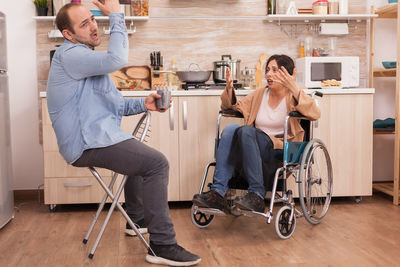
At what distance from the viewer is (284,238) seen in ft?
9.65

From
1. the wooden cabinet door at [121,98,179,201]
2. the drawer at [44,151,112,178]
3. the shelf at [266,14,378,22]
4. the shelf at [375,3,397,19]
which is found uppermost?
the shelf at [375,3,397,19]

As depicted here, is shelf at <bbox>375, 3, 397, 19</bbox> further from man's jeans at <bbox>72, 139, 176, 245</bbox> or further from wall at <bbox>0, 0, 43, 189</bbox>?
wall at <bbox>0, 0, 43, 189</bbox>

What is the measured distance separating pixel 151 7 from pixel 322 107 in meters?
1.57

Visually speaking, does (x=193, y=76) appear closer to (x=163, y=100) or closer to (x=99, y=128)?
(x=163, y=100)

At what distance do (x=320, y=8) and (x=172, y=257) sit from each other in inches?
99.9

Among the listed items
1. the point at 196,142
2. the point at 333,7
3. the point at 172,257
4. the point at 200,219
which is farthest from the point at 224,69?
the point at 172,257

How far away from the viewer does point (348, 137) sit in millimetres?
3863

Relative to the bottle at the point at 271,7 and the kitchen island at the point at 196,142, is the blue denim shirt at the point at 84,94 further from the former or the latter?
the bottle at the point at 271,7

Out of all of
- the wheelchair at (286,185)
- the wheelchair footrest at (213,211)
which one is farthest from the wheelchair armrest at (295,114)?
the wheelchair footrest at (213,211)

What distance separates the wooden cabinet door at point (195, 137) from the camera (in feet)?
12.4

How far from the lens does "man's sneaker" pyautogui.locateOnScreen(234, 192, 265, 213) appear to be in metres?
2.88

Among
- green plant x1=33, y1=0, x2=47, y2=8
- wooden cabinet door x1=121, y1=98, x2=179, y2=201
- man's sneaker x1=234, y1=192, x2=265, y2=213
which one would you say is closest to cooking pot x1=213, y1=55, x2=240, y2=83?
wooden cabinet door x1=121, y1=98, x2=179, y2=201

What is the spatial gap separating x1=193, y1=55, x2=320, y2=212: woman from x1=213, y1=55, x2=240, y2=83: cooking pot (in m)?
0.58

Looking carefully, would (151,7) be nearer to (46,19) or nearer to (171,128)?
(46,19)
